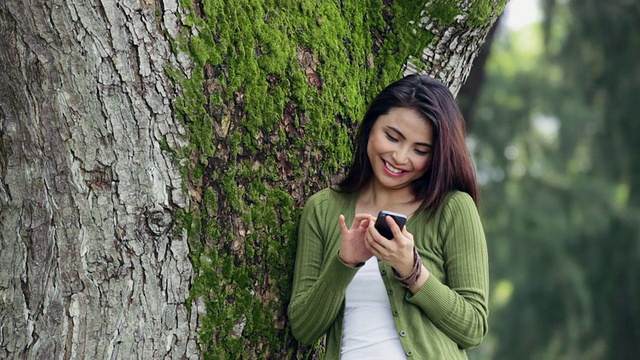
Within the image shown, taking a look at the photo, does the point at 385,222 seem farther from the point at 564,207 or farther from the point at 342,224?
the point at 564,207

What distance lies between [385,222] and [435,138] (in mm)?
412

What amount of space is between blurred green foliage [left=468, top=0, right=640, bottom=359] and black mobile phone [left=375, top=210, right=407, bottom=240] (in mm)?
7695

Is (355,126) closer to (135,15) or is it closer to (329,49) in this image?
(329,49)

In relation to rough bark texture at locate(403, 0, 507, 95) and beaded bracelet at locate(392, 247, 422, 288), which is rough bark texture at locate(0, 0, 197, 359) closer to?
beaded bracelet at locate(392, 247, 422, 288)

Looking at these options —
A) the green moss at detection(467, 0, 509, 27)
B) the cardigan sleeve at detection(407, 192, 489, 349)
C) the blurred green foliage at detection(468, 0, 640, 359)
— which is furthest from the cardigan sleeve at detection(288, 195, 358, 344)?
the blurred green foliage at detection(468, 0, 640, 359)

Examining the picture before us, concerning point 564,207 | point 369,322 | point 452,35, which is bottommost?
point 564,207

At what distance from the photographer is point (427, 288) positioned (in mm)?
2787

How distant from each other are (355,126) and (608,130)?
25.5 feet

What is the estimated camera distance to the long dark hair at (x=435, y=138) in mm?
2936

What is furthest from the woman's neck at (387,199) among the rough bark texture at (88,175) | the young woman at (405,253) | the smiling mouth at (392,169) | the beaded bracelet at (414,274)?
the rough bark texture at (88,175)

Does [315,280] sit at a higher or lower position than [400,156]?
lower

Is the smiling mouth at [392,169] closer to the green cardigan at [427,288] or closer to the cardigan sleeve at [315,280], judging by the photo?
the green cardigan at [427,288]

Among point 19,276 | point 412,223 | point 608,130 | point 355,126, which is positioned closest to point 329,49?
point 355,126

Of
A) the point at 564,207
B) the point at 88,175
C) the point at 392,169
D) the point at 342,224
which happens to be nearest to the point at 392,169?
the point at 392,169
